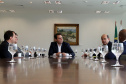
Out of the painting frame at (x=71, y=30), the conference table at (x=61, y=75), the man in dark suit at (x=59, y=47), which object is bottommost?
the conference table at (x=61, y=75)

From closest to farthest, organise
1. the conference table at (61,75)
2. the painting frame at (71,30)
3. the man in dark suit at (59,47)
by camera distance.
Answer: the conference table at (61,75) < the man in dark suit at (59,47) < the painting frame at (71,30)

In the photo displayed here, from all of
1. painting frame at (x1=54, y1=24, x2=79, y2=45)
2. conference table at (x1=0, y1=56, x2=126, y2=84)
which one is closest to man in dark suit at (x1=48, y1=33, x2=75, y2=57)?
conference table at (x1=0, y1=56, x2=126, y2=84)

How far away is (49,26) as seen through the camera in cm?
1031

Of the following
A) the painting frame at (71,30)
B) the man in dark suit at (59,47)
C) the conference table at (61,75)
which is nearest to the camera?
the conference table at (61,75)

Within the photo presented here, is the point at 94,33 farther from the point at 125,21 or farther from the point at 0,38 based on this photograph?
the point at 0,38

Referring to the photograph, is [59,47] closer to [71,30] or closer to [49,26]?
[71,30]

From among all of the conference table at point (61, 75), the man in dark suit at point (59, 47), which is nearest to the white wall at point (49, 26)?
the man in dark suit at point (59, 47)

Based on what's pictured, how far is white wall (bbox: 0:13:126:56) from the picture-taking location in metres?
10.3

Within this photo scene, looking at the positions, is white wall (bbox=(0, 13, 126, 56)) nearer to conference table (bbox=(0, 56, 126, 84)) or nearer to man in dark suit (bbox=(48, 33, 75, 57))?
man in dark suit (bbox=(48, 33, 75, 57))

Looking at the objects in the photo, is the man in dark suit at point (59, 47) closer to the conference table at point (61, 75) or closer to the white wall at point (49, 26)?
the conference table at point (61, 75)

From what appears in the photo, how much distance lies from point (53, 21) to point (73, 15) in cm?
109

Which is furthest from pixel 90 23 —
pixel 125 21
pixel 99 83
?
pixel 99 83

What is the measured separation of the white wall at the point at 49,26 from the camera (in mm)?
10258

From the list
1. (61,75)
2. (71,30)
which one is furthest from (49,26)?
(61,75)
